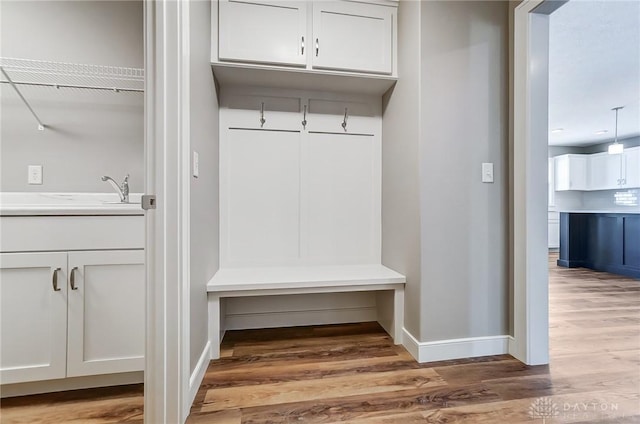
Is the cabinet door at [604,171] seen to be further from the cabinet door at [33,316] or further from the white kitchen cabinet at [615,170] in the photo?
the cabinet door at [33,316]

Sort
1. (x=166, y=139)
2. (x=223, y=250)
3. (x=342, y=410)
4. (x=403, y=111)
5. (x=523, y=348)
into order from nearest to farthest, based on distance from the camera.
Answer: (x=166, y=139)
(x=342, y=410)
(x=523, y=348)
(x=403, y=111)
(x=223, y=250)

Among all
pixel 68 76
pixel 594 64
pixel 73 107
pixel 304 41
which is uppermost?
pixel 594 64

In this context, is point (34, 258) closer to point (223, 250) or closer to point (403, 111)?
point (223, 250)

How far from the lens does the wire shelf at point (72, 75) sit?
5.70 ft

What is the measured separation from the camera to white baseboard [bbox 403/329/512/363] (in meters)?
1.75

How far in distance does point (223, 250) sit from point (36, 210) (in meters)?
1.04

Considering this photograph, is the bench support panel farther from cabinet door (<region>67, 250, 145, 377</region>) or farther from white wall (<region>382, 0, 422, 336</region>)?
cabinet door (<region>67, 250, 145, 377</region>)

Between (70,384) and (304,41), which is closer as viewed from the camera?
(70,384)

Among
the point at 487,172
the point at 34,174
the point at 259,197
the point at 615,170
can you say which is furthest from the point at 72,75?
the point at 615,170

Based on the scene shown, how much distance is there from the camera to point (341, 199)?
7.57 ft

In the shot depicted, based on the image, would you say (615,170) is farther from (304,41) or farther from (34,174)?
(34,174)

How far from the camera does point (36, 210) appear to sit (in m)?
1.36

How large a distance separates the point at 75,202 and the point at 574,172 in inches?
333

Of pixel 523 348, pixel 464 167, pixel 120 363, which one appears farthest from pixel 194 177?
pixel 523 348
